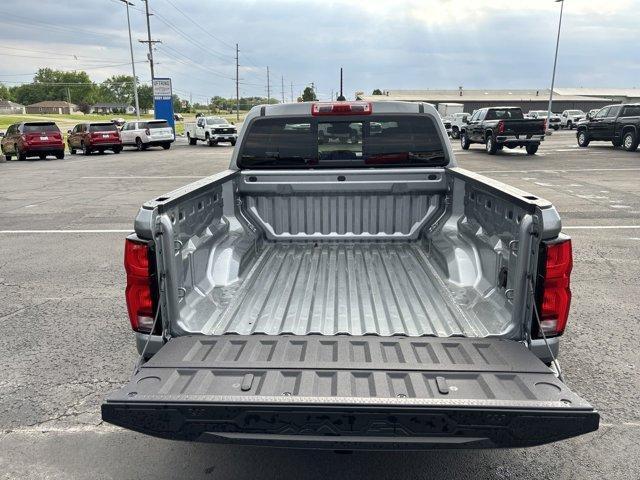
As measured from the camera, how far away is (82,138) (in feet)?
101

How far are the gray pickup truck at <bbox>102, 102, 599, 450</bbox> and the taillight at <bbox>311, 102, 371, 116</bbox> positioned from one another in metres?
0.01

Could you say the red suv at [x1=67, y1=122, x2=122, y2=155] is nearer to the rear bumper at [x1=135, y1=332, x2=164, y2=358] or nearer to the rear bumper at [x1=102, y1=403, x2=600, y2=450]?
the rear bumper at [x1=135, y1=332, x2=164, y2=358]

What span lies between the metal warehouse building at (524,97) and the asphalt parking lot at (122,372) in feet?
203

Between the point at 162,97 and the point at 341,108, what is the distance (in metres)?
37.9

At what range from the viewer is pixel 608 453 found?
321 centimetres

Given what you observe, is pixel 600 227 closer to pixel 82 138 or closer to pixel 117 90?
pixel 82 138

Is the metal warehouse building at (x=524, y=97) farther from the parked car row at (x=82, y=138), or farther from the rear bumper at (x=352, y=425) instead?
the rear bumper at (x=352, y=425)

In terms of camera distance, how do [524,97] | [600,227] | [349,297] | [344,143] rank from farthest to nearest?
[524,97] → [600,227] → [344,143] → [349,297]

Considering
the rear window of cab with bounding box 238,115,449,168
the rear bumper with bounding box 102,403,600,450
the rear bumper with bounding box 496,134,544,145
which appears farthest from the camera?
the rear bumper with bounding box 496,134,544,145

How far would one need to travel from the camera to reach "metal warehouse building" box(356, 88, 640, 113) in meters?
79.0

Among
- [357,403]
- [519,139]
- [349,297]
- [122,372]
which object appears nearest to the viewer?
[357,403]

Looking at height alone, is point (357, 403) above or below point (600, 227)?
above

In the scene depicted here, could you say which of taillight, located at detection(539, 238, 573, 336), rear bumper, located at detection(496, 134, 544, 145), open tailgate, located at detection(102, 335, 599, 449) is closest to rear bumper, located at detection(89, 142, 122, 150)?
rear bumper, located at detection(496, 134, 544, 145)

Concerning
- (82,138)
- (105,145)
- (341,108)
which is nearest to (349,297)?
(341,108)
